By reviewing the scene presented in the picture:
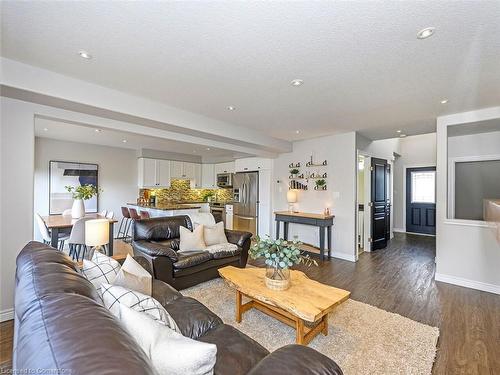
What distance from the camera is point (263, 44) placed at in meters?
1.90

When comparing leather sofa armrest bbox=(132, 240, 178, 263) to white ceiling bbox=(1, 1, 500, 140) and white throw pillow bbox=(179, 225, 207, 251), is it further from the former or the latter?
white ceiling bbox=(1, 1, 500, 140)

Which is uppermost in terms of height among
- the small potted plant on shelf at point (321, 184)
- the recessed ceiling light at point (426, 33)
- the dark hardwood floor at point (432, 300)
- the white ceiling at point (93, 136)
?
the recessed ceiling light at point (426, 33)

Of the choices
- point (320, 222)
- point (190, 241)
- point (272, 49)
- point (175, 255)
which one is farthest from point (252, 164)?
point (272, 49)

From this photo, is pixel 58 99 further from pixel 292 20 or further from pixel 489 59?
pixel 489 59

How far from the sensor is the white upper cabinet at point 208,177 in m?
7.99

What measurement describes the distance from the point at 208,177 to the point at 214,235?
449 cm

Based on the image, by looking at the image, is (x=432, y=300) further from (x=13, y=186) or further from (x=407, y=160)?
(x=407, y=160)

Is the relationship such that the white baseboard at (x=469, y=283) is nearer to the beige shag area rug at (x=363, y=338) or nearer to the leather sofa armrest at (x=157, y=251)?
the beige shag area rug at (x=363, y=338)

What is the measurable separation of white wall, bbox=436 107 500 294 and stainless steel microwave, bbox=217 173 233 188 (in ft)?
17.1

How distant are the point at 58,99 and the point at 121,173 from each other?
426cm

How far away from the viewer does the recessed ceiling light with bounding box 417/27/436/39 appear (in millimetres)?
1709

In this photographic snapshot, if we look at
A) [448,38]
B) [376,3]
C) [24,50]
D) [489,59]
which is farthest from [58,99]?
[489,59]

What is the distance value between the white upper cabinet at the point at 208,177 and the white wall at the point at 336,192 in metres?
3.11

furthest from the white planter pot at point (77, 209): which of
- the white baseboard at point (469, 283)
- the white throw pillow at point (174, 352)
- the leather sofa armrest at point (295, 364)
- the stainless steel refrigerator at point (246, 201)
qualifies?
the white baseboard at point (469, 283)
